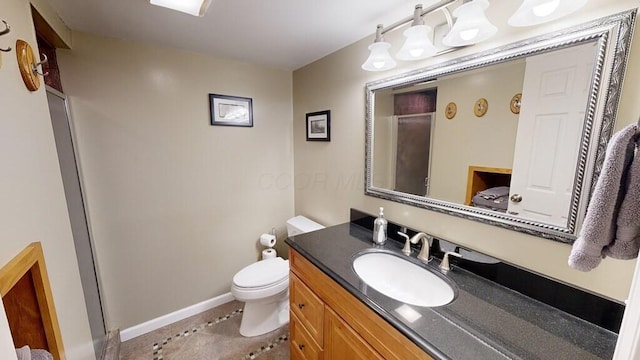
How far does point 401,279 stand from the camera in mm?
1229

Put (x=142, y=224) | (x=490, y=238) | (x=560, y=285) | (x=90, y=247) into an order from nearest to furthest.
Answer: (x=560, y=285) < (x=490, y=238) < (x=90, y=247) < (x=142, y=224)

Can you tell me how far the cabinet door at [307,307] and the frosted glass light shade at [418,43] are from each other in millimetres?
1233

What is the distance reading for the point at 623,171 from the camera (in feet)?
1.58

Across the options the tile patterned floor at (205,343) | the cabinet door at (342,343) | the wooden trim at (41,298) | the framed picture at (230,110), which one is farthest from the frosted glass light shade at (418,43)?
the tile patterned floor at (205,343)

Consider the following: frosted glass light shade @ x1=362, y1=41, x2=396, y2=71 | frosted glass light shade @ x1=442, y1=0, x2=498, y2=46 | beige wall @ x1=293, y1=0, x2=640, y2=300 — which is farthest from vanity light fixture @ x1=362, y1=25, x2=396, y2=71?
frosted glass light shade @ x1=442, y1=0, x2=498, y2=46

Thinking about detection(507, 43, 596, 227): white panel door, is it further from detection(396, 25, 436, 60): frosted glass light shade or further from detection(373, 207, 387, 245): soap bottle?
detection(373, 207, 387, 245): soap bottle

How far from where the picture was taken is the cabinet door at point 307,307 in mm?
Result: 1184

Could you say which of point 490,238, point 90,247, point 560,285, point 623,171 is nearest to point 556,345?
point 560,285

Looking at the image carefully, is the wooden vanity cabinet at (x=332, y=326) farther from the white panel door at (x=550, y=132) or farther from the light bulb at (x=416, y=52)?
the light bulb at (x=416, y=52)

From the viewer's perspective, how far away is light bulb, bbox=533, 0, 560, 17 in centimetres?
77

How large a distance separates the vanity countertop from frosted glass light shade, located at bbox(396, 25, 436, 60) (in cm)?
100

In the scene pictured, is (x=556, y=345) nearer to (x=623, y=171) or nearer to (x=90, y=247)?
(x=623, y=171)

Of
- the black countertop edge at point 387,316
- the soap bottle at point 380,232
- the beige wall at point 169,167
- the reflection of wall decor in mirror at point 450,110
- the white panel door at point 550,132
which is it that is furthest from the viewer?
the beige wall at point 169,167

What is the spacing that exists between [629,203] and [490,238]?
632 millimetres
